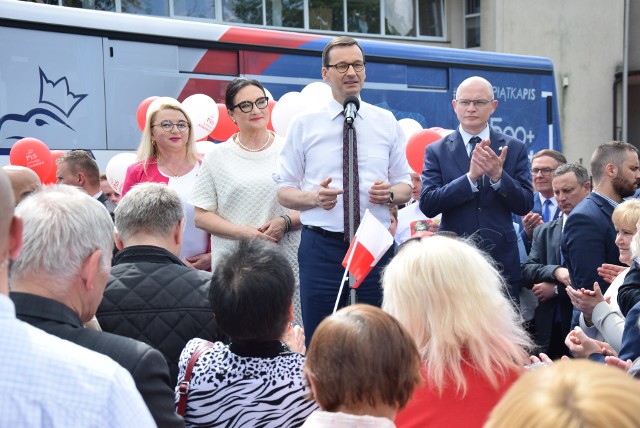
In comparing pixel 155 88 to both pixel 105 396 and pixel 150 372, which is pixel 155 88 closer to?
pixel 150 372

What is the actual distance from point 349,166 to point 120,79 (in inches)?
171

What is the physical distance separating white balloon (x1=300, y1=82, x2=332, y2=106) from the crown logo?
7.23ft

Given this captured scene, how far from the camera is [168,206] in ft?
10.5

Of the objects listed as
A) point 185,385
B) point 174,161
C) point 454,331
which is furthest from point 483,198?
point 185,385

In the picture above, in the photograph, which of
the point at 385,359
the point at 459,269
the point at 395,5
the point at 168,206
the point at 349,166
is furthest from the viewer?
the point at 395,5

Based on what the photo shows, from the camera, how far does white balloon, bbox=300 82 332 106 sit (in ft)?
23.1

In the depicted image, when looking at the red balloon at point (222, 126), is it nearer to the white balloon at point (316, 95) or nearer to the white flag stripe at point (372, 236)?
the white balloon at point (316, 95)

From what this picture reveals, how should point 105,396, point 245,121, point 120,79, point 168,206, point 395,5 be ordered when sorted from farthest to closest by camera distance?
point 395,5 < point 120,79 < point 245,121 < point 168,206 < point 105,396

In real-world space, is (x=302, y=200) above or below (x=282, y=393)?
above

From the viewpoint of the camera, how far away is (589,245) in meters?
5.13

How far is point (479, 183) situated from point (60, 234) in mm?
3067

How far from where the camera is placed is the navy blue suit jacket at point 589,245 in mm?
5113

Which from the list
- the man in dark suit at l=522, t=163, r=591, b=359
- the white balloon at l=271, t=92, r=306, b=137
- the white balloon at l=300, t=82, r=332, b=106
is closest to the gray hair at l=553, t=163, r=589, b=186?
the man in dark suit at l=522, t=163, r=591, b=359

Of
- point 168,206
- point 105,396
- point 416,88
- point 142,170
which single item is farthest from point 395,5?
point 105,396
